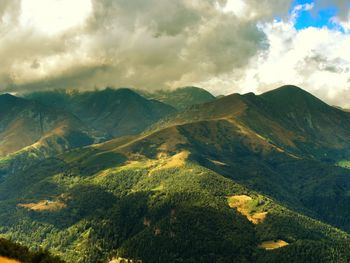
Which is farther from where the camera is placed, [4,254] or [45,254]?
[45,254]
